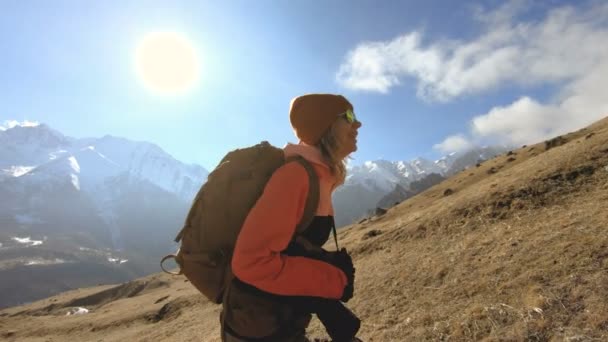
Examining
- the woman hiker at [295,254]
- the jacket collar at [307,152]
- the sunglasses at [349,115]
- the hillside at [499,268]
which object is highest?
the sunglasses at [349,115]

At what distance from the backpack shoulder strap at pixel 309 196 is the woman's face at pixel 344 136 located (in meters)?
0.51

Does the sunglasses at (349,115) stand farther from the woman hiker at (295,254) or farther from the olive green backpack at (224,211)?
the olive green backpack at (224,211)

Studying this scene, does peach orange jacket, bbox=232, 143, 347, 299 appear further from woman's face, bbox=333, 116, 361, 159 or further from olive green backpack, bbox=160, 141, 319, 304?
woman's face, bbox=333, 116, 361, 159

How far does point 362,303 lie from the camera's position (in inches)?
541

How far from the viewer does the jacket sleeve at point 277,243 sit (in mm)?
3285

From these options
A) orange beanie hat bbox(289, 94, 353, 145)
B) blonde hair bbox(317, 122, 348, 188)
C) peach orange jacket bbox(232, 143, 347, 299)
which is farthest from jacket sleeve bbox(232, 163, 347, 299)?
orange beanie hat bbox(289, 94, 353, 145)

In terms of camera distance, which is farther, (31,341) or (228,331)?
(31,341)

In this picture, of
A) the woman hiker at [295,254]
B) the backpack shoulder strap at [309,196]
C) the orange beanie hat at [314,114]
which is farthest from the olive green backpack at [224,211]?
the orange beanie hat at [314,114]

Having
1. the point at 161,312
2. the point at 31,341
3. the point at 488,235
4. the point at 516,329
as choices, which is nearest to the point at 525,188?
the point at 488,235

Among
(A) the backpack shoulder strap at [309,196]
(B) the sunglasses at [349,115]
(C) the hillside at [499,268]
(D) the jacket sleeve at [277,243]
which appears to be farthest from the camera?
(C) the hillside at [499,268]

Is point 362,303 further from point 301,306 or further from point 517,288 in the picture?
point 301,306

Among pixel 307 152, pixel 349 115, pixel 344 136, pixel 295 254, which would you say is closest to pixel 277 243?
pixel 295 254

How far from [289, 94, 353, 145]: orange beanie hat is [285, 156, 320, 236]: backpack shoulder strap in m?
0.40

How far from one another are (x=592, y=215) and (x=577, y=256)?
353 cm
